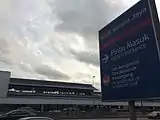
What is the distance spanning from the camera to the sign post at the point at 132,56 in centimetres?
902

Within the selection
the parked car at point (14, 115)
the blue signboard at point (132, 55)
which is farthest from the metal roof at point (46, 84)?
the blue signboard at point (132, 55)

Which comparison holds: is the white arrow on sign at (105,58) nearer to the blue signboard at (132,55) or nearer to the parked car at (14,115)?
the blue signboard at (132,55)

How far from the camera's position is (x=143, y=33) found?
948cm

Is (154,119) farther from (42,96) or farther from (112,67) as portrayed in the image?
(42,96)

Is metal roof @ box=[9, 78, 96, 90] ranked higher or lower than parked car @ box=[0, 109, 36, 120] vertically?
higher

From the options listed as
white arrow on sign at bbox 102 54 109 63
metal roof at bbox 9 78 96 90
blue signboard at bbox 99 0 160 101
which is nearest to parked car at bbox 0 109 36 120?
blue signboard at bbox 99 0 160 101

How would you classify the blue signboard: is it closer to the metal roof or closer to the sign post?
the sign post

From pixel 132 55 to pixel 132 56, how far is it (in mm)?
43

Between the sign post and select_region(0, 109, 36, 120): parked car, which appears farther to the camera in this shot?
select_region(0, 109, 36, 120): parked car

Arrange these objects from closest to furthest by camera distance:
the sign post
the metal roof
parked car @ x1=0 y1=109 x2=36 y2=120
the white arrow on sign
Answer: the sign post
the white arrow on sign
parked car @ x1=0 y1=109 x2=36 y2=120
the metal roof

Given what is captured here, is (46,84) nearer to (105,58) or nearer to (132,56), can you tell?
(105,58)

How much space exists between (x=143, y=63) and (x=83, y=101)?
5885 centimetres

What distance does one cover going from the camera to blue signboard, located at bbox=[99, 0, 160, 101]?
29.6 ft

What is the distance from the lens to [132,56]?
10.1 meters
